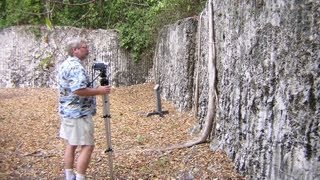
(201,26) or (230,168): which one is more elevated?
(201,26)

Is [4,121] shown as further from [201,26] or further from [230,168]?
[230,168]

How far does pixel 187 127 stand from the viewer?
25.0ft

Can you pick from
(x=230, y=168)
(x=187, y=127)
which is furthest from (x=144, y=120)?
(x=230, y=168)

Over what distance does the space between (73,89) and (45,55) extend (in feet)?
38.0

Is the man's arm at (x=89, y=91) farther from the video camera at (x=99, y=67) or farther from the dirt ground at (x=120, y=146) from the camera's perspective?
the dirt ground at (x=120, y=146)

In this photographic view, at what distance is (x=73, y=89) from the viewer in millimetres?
4270

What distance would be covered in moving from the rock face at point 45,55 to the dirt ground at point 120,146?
160 inches

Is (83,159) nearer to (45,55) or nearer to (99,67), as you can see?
(99,67)

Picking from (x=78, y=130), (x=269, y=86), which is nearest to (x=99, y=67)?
(x=78, y=130)

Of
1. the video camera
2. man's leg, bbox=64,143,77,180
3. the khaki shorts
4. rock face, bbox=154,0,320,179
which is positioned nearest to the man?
the khaki shorts

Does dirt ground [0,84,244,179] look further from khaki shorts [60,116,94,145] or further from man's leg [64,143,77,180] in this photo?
khaki shorts [60,116,94,145]

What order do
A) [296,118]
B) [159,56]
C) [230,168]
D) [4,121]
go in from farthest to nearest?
[159,56]
[4,121]
[230,168]
[296,118]

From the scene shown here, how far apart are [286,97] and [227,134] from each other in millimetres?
1764

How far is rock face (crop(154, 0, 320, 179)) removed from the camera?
134 inches
